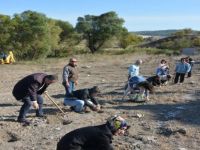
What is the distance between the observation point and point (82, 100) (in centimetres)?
1405

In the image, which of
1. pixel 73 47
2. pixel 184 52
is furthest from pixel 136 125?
pixel 73 47

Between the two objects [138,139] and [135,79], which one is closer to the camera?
[138,139]

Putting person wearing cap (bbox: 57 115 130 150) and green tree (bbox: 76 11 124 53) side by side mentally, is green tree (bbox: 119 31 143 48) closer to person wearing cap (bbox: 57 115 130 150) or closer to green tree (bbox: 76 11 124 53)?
green tree (bbox: 76 11 124 53)

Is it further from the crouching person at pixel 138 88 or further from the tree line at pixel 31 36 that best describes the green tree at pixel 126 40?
the crouching person at pixel 138 88

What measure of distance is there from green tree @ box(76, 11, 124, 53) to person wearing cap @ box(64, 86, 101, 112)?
45591mm

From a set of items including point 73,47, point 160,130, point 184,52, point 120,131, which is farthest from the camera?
point 73,47

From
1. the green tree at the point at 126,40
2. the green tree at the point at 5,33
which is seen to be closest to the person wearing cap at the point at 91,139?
the green tree at the point at 5,33

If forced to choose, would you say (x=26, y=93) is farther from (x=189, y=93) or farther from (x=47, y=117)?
(x=189, y=93)

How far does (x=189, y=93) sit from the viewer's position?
18656 millimetres

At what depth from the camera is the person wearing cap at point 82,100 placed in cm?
1400

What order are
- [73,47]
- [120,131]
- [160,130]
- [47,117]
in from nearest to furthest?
1. [120,131]
2. [160,130]
3. [47,117]
4. [73,47]

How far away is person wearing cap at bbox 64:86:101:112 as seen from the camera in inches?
551

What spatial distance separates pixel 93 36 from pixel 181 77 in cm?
3922

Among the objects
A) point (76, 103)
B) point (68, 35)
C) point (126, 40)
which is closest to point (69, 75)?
point (76, 103)
